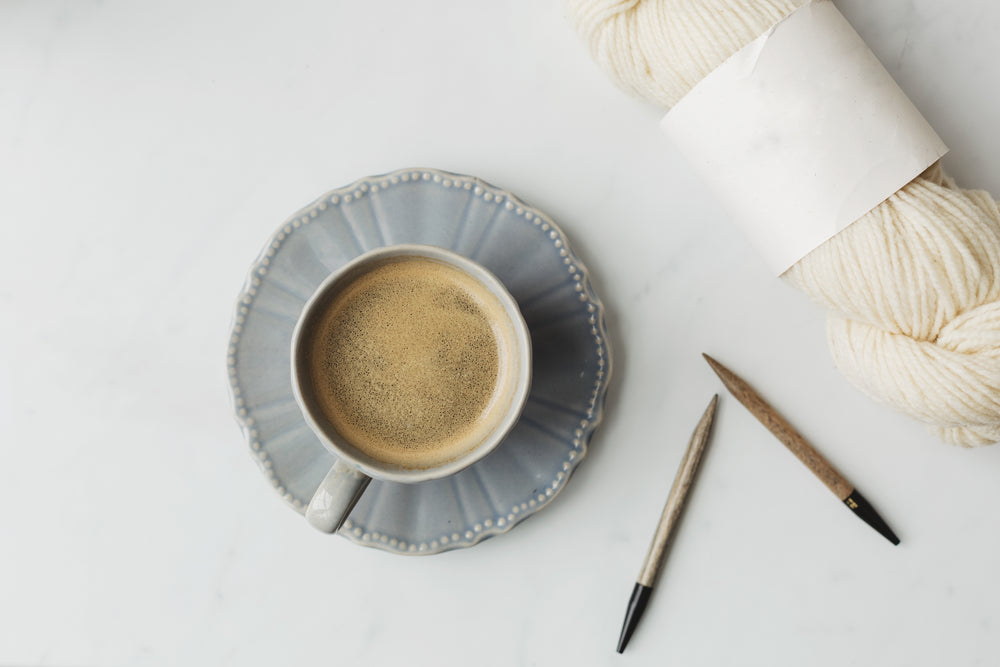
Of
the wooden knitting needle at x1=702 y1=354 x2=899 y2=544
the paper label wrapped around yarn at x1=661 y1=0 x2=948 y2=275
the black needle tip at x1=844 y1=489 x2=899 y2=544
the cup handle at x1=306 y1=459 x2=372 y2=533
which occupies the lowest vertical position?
the black needle tip at x1=844 y1=489 x2=899 y2=544

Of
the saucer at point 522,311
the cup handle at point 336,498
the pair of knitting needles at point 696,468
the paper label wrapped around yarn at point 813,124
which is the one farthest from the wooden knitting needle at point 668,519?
the cup handle at point 336,498

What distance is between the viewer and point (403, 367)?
0.71 meters

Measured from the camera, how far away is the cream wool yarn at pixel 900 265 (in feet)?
2.13

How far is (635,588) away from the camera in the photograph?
2.67 feet

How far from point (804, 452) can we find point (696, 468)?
0.12 meters

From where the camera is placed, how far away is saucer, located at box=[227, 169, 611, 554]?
760 mm

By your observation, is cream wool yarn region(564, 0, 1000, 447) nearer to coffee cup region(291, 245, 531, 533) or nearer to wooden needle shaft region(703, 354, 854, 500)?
wooden needle shaft region(703, 354, 854, 500)

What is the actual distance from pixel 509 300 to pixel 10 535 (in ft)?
2.15

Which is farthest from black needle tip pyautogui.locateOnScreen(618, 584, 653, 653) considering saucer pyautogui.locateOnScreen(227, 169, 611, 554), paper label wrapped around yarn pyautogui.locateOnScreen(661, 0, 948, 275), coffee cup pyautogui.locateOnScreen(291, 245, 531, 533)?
paper label wrapped around yarn pyautogui.locateOnScreen(661, 0, 948, 275)

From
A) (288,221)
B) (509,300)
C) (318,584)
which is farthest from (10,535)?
(509,300)

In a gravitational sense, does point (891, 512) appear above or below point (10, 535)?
below

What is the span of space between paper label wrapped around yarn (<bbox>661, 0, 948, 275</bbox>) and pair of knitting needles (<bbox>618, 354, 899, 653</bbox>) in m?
0.18

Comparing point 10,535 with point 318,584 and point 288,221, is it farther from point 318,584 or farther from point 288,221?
point 288,221

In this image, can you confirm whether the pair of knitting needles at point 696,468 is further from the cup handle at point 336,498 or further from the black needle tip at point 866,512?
the cup handle at point 336,498
